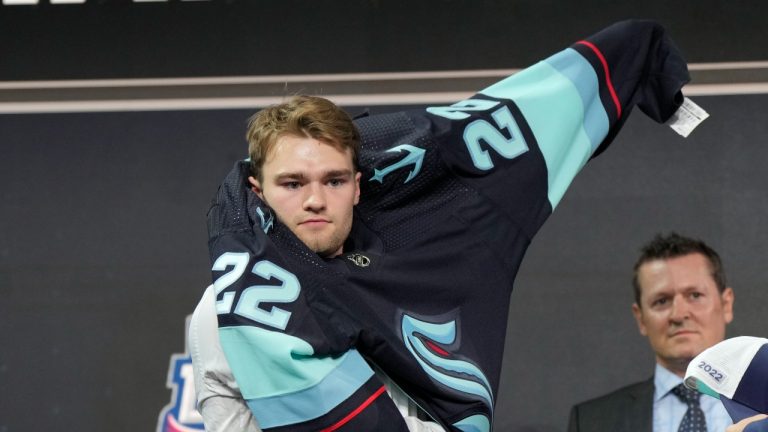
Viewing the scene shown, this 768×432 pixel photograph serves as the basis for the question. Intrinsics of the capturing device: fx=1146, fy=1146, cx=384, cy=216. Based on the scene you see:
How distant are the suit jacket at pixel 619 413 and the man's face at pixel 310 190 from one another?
3.35ft

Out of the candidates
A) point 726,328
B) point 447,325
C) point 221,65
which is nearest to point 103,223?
point 221,65

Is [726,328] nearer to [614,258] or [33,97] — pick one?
[614,258]

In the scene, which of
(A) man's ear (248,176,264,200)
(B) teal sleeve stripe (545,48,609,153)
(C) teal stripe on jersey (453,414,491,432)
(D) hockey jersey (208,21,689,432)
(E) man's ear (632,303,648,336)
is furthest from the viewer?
(E) man's ear (632,303,648,336)

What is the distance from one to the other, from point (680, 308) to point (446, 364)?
0.97 meters

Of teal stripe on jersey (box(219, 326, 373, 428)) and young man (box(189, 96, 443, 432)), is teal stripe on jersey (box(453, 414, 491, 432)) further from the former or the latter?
teal stripe on jersey (box(219, 326, 373, 428))

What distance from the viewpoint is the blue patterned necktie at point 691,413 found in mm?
2715

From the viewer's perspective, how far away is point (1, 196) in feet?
9.57

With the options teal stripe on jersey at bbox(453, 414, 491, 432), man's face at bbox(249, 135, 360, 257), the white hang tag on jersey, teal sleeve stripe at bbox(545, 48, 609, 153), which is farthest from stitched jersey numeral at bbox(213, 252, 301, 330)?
the white hang tag on jersey

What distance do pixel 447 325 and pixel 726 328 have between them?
1054 millimetres

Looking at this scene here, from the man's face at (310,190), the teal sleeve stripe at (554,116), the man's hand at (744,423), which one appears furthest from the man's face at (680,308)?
the man's face at (310,190)

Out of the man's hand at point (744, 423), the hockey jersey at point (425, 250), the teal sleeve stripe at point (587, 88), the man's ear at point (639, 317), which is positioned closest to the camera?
the man's hand at point (744, 423)

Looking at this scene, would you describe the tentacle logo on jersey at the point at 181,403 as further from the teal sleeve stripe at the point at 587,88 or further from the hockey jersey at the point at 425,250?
the teal sleeve stripe at the point at 587,88

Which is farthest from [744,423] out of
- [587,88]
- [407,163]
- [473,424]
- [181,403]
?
[181,403]

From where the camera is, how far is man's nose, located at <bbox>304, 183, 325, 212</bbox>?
2037 millimetres
